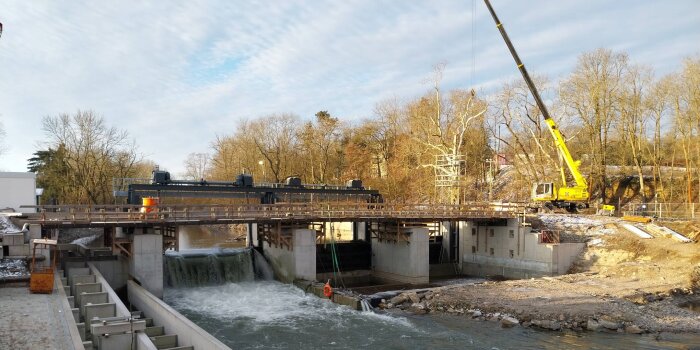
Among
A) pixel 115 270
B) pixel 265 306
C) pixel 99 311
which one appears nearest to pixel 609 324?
pixel 265 306

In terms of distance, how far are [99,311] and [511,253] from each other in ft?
92.5

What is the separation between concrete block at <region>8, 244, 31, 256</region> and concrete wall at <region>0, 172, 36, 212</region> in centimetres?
1989

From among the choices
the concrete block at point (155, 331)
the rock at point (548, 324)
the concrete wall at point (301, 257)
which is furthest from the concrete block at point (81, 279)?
the rock at point (548, 324)

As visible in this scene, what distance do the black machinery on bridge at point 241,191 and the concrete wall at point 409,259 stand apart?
23.9 feet

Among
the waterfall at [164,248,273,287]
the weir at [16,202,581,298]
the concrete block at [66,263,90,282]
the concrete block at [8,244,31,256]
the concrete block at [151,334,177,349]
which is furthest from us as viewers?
the waterfall at [164,248,273,287]

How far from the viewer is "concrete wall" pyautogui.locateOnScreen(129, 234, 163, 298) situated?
26.4 meters

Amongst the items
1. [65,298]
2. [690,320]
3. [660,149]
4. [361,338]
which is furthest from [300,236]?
[660,149]

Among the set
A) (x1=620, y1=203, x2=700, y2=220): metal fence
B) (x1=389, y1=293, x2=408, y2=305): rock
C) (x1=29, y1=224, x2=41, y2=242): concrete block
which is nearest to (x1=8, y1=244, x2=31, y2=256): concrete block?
(x1=29, y1=224, x2=41, y2=242): concrete block

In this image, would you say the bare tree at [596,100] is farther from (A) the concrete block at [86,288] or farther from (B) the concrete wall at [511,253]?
(A) the concrete block at [86,288]

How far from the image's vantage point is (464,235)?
41438mm

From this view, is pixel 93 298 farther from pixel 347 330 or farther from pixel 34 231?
pixel 347 330

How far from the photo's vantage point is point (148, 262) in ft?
87.6

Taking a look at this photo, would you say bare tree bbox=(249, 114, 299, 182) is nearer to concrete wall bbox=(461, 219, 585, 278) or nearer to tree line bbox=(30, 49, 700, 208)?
tree line bbox=(30, 49, 700, 208)

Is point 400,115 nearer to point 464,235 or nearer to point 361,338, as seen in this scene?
point 464,235
